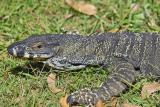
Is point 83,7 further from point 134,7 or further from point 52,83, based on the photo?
point 52,83

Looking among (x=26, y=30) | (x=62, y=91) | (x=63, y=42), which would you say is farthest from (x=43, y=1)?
(x=62, y=91)

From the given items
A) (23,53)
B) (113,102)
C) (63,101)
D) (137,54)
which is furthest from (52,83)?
(137,54)

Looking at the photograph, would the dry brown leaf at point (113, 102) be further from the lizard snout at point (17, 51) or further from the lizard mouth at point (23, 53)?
the lizard snout at point (17, 51)

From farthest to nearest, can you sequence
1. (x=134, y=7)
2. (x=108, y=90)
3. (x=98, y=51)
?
1. (x=134, y=7)
2. (x=98, y=51)
3. (x=108, y=90)

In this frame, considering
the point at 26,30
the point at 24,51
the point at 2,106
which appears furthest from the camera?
the point at 26,30

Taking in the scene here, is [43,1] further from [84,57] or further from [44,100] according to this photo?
[44,100]

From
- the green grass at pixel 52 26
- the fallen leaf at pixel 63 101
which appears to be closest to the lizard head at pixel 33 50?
the green grass at pixel 52 26
